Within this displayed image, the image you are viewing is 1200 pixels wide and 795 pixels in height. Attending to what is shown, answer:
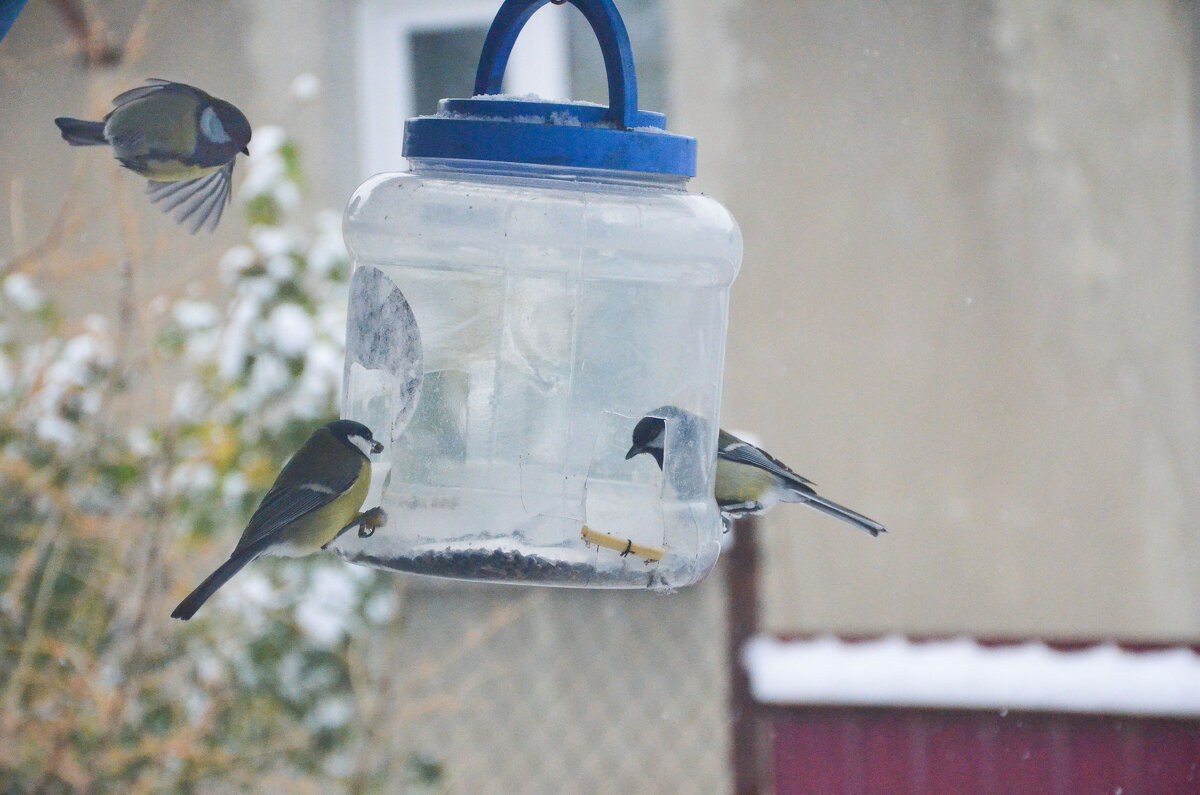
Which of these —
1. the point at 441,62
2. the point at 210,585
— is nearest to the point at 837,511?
the point at 210,585

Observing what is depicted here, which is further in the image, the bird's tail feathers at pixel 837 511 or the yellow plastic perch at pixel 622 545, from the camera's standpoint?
the bird's tail feathers at pixel 837 511

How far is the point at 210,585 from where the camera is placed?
136 centimetres

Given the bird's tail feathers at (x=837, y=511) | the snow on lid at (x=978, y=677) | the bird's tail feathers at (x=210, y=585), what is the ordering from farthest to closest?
the snow on lid at (x=978, y=677) < the bird's tail feathers at (x=837, y=511) < the bird's tail feathers at (x=210, y=585)

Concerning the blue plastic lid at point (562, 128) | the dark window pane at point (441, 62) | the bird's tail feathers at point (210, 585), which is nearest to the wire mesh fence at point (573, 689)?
the dark window pane at point (441, 62)

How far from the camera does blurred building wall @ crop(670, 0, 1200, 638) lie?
173 inches

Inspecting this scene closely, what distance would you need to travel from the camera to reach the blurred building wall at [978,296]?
4.38 meters

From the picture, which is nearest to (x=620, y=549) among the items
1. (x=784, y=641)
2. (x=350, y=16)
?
(x=784, y=641)

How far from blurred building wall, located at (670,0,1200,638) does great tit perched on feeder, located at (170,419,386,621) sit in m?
3.18

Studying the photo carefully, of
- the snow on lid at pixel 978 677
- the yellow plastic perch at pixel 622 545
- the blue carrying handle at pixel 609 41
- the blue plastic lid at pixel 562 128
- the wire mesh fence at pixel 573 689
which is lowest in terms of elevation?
the wire mesh fence at pixel 573 689

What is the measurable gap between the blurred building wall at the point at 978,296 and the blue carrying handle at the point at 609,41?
3128 millimetres

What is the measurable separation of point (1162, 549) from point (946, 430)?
2.63ft

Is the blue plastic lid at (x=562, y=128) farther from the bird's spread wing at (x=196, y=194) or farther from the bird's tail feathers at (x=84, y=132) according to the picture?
the bird's tail feathers at (x=84, y=132)

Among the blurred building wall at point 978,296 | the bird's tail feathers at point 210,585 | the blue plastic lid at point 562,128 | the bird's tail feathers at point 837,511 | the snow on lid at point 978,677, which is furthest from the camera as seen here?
the blurred building wall at point 978,296

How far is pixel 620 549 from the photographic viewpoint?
1.48 metres
